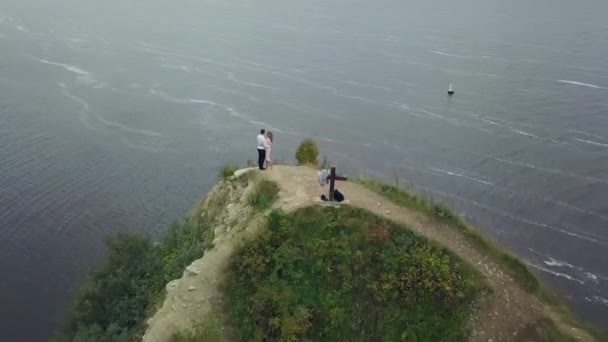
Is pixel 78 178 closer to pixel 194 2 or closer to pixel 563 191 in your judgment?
pixel 563 191

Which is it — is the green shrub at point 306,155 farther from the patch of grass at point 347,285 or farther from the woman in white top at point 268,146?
the patch of grass at point 347,285

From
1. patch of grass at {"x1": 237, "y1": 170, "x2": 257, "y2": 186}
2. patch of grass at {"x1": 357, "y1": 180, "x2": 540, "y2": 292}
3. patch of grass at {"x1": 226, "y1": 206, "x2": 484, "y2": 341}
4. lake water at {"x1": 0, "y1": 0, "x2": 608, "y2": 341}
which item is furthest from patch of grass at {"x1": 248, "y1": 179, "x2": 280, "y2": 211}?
lake water at {"x1": 0, "y1": 0, "x2": 608, "y2": 341}

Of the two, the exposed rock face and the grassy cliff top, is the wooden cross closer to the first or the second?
the grassy cliff top

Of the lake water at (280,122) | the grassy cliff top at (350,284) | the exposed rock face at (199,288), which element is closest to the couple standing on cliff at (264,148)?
the exposed rock face at (199,288)

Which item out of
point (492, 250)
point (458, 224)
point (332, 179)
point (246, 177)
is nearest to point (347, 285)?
point (332, 179)

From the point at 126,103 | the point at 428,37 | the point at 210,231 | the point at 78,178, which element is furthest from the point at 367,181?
the point at 428,37
